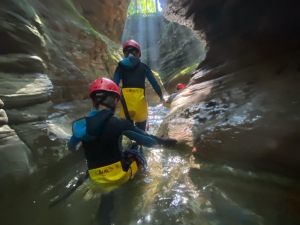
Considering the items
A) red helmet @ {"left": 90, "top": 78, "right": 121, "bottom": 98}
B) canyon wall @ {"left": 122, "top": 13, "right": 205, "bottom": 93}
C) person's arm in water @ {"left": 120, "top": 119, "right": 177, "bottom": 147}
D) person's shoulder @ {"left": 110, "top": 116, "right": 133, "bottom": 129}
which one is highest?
canyon wall @ {"left": 122, "top": 13, "right": 205, "bottom": 93}

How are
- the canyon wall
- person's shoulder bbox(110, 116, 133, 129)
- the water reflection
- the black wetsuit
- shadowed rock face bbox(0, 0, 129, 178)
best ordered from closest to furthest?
the water reflection
the black wetsuit
person's shoulder bbox(110, 116, 133, 129)
shadowed rock face bbox(0, 0, 129, 178)
the canyon wall

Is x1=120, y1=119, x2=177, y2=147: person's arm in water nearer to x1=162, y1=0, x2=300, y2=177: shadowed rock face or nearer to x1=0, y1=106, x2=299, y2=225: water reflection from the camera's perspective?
x1=0, y1=106, x2=299, y2=225: water reflection

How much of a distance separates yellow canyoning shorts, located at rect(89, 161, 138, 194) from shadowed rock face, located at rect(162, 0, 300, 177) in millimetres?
1340

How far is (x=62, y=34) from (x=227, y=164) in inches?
228

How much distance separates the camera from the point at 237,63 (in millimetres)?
4234

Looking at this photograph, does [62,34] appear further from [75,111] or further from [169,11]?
[169,11]

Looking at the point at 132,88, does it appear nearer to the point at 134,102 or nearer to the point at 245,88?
the point at 134,102

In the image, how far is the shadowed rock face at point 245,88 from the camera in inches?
89.9

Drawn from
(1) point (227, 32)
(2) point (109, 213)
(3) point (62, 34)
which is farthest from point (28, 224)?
(1) point (227, 32)

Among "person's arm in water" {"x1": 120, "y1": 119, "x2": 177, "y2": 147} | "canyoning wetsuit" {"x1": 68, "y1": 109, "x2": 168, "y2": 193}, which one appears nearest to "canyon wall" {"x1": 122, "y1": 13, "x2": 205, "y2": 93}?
"person's arm in water" {"x1": 120, "y1": 119, "x2": 177, "y2": 147}

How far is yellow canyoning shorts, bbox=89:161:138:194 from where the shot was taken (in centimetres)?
214

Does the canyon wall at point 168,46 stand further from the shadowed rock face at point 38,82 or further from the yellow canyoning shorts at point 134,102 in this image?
the yellow canyoning shorts at point 134,102

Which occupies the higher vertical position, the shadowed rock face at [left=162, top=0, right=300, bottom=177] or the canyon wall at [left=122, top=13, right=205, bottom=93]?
the canyon wall at [left=122, top=13, right=205, bottom=93]

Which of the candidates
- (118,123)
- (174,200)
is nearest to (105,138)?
(118,123)
